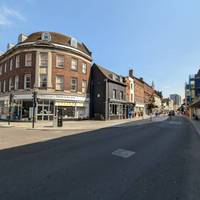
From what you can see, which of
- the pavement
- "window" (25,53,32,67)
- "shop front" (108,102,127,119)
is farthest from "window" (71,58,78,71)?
the pavement

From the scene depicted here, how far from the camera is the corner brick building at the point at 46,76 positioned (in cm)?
2628

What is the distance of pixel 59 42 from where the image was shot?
2797 cm

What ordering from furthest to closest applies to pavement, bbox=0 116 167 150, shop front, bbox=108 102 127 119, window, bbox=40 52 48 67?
1. shop front, bbox=108 102 127 119
2. window, bbox=40 52 48 67
3. pavement, bbox=0 116 167 150

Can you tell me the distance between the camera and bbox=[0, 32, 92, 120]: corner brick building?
26281 millimetres

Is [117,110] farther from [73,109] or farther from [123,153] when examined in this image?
[123,153]

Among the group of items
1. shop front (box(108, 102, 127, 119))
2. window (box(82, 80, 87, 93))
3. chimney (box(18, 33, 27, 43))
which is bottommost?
shop front (box(108, 102, 127, 119))

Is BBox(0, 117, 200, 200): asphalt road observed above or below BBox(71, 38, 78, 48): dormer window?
below

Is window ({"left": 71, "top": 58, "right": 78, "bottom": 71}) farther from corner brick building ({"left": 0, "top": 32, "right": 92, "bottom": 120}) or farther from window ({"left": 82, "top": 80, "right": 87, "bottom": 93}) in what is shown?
window ({"left": 82, "top": 80, "right": 87, "bottom": 93})

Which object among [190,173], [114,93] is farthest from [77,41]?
[190,173]

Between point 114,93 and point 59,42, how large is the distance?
14101 millimetres

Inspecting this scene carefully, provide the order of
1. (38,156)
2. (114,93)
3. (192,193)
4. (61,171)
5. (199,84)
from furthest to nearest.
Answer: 1. (199,84)
2. (114,93)
3. (38,156)
4. (61,171)
5. (192,193)

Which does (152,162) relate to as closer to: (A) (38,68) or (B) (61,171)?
(B) (61,171)

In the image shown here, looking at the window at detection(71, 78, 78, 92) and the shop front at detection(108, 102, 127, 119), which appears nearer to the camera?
the window at detection(71, 78, 78, 92)

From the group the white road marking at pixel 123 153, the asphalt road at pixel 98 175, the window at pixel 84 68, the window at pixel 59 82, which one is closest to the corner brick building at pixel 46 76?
the window at pixel 59 82
